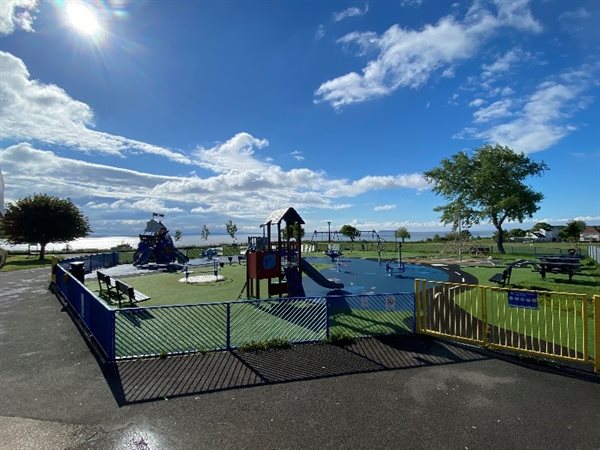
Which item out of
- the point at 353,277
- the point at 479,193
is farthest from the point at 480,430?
the point at 479,193

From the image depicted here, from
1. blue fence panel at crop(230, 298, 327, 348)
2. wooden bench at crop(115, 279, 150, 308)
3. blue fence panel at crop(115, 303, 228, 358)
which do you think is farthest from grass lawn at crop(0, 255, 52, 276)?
blue fence panel at crop(230, 298, 327, 348)

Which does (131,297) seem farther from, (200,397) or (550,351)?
(550,351)

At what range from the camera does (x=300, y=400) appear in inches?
233

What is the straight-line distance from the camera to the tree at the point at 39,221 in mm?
37469

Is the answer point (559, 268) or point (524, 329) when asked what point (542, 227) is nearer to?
point (559, 268)

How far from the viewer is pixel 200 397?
604 centimetres

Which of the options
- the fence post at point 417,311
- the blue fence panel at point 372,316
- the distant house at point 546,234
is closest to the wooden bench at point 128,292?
the blue fence panel at point 372,316

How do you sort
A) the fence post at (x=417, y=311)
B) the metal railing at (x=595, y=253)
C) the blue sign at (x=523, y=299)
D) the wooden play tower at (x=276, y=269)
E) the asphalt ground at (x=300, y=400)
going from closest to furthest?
1. the asphalt ground at (x=300, y=400)
2. the blue sign at (x=523, y=299)
3. the fence post at (x=417, y=311)
4. the wooden play tower at (x=276, y=269)
5. the metal railing at (x=595, y=253)

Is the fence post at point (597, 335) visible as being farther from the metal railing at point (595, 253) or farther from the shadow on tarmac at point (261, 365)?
the metal railing at point (595, 253)

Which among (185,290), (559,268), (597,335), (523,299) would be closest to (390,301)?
(523,299)

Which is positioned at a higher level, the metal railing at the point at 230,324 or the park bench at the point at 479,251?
the park bench at the point at 479,251

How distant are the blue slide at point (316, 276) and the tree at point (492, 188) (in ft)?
113

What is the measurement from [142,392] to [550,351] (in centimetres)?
863

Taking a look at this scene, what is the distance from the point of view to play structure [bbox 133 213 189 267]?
31.4 metres
